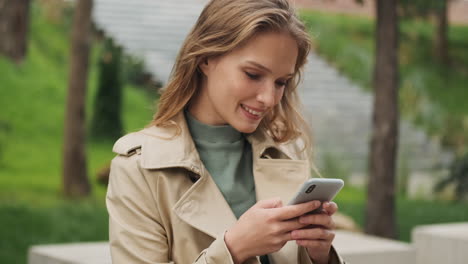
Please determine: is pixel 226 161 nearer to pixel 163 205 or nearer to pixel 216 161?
pixel 216 161

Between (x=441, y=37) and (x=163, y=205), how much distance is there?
9867 millimetres

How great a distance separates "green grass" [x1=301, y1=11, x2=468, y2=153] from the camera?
424 inches

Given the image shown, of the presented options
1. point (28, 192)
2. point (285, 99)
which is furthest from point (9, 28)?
point (285, 99)

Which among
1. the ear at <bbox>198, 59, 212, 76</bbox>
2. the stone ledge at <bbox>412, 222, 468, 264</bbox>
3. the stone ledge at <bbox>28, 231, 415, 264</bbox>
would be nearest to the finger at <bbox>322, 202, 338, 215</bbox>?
the ear at <bbox>198, 59, 212, 76</bbox>

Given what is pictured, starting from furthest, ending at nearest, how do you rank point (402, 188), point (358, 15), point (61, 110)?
point (358, 15) → point (402, 188) → point (61, 110)

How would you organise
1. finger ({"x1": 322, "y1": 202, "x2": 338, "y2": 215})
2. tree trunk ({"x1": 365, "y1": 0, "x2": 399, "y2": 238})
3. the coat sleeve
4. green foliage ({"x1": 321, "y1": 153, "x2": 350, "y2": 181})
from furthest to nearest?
green foliage ({"x1": 321, "y1": 153, "x2": 350, "y2": 181}), tree trunk ({"x1": 365, "y1": 0, "x2": 399, "y2": 238}), the coat sleeve, finger ({"x1": 322, "y1": 202, "x2": 338, "y2": 215})

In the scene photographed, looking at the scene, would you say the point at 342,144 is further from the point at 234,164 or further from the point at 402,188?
the point at 234,164

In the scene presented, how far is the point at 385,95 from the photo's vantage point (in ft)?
22.6

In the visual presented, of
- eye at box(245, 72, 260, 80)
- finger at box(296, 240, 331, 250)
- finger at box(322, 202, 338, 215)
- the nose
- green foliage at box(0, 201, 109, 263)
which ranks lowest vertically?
green foliage at box(0, 201, 109, 263)

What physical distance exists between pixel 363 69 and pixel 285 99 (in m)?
8.74

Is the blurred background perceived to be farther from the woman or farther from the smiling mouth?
the smiling mouth

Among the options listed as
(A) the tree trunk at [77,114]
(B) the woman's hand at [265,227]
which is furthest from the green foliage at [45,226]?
(B) the woman's hand at [265,227]

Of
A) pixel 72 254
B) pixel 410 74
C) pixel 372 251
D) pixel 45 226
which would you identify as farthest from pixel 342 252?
pixel 410 74

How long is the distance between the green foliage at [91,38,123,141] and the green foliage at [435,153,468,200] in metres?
4.27
